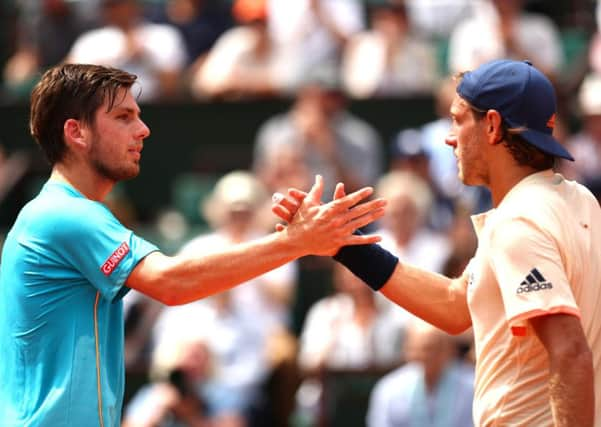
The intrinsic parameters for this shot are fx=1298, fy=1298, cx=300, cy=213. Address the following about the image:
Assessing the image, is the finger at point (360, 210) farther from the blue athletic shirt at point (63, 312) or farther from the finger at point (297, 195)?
the blue athletic shirt at point (63, 312)

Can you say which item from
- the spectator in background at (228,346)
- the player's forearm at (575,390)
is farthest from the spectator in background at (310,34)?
the player's forearm at (575,390)

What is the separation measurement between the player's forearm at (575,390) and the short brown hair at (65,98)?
1.93m

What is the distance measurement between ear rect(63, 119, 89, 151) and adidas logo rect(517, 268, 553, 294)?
1.69m

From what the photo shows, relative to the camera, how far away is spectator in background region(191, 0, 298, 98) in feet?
38.4

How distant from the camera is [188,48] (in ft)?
41.8

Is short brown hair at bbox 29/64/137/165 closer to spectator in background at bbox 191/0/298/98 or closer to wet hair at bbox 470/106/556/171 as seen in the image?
wet hair at bbox 470/106/556/171

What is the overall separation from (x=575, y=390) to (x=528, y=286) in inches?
14.3

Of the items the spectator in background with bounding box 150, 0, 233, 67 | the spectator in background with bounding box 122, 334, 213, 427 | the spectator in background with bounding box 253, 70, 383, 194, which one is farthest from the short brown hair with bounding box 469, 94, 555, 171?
the spectator in background with bounding box 150, 0, 233, 67

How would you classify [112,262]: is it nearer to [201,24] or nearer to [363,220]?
[363,220]

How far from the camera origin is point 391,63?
11.6 meters

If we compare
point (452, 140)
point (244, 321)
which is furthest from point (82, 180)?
point (244, 321)

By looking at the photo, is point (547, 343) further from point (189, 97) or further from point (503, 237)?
point (189, 97)

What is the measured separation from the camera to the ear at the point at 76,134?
188 inches

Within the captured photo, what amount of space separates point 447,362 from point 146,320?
2.56 m
